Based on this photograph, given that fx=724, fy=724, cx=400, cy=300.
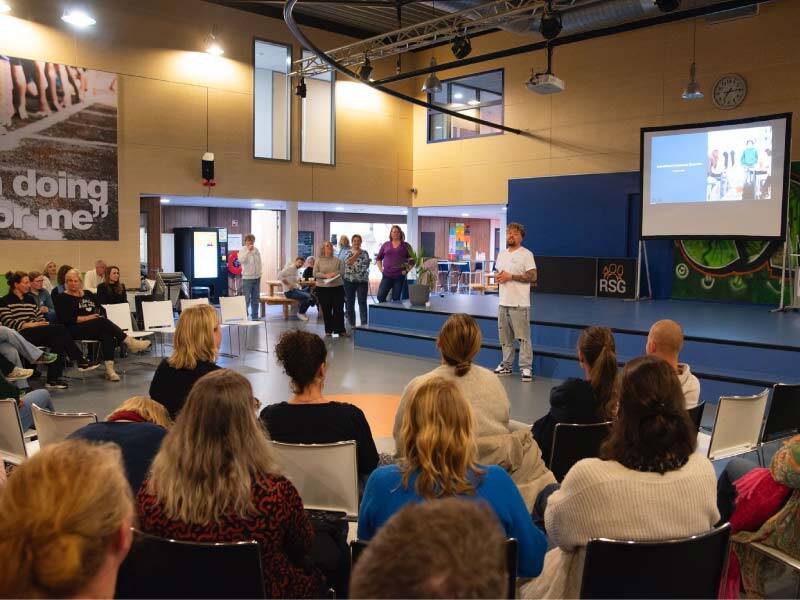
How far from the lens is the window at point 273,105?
1323 centimetres

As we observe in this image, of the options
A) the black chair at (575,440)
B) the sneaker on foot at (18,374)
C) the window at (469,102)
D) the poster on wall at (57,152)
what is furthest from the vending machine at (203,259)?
the black chair at (575,440)

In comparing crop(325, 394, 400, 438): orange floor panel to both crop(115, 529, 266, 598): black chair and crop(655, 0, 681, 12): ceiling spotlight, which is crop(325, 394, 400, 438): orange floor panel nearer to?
crop(115, 529, 266, 598): black chair

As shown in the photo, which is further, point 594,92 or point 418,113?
point 418,113

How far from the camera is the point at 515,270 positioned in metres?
7.57

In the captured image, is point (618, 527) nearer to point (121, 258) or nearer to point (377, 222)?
point (121, 258)

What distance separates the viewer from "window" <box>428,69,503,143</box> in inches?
556

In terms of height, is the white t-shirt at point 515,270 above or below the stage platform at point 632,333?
above

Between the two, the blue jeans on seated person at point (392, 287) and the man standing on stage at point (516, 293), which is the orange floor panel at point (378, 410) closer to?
the man standing on stage at point (516, 293)

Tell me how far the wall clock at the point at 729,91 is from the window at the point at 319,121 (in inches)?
267

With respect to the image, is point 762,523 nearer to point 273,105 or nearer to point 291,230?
point 291,230

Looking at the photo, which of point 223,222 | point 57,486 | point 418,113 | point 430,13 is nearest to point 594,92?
point 430,13

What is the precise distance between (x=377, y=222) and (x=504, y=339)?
44.2ft

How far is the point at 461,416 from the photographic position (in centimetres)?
204

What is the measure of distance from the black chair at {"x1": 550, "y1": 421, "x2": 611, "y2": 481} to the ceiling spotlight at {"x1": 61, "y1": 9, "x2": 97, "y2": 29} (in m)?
9.38
